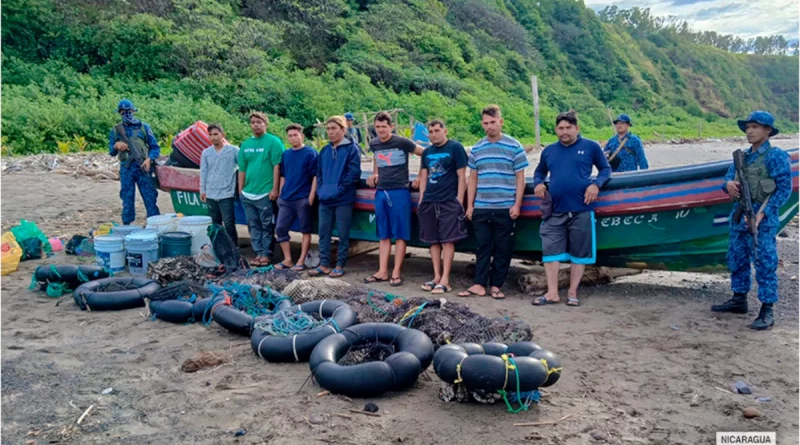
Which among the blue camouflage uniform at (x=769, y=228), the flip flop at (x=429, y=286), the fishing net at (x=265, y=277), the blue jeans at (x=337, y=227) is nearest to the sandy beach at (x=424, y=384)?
the flip flop at (x=429, y=286)

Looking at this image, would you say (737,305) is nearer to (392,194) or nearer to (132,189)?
(392,194)

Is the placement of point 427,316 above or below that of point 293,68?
below

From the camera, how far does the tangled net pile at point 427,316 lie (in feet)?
15.8

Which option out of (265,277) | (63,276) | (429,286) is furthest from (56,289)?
(429,286)

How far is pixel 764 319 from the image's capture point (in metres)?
5.34

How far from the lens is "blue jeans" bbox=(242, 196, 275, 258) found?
7.97 m

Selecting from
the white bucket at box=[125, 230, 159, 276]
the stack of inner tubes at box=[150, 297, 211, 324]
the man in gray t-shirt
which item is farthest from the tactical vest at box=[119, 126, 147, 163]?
the stack of inner tubes at box=[150, 297, 211, 324]

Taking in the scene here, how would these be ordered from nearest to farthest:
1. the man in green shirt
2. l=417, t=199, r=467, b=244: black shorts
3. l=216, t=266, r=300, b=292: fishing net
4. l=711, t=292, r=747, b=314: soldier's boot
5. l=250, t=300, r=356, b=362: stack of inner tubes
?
l=250, t=300, r=356, b=362: stack of inner tubes
l=711, t=292, r=747, b=314: soldier's boot
l=216, t=266, r=300, b=292: fishing net
l=417, t=199, r=467, b=244: black shorts
the man in green shirt

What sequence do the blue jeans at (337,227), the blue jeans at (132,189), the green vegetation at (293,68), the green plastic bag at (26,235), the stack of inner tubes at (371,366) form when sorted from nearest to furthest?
the stack of inner tubes at (371,366), the blue jeans at (337,227), the green plastic bag at (26,235), the blue jeans at (132,189), the green vegetation at (293,68)

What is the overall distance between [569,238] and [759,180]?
1703 mm

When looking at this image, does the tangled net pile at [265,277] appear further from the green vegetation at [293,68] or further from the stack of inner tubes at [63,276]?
the green vegetation at [293,68]

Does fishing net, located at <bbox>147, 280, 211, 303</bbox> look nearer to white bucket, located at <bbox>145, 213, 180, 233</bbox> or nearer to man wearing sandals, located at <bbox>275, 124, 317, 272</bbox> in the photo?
man wearing sandals, located at <bbox>275, 124, 317, 272</bbox>

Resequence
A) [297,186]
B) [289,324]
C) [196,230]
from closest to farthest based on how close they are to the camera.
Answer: [289,324]
[297,186]
[196,230]

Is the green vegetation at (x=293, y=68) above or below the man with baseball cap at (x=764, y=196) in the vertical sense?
above
